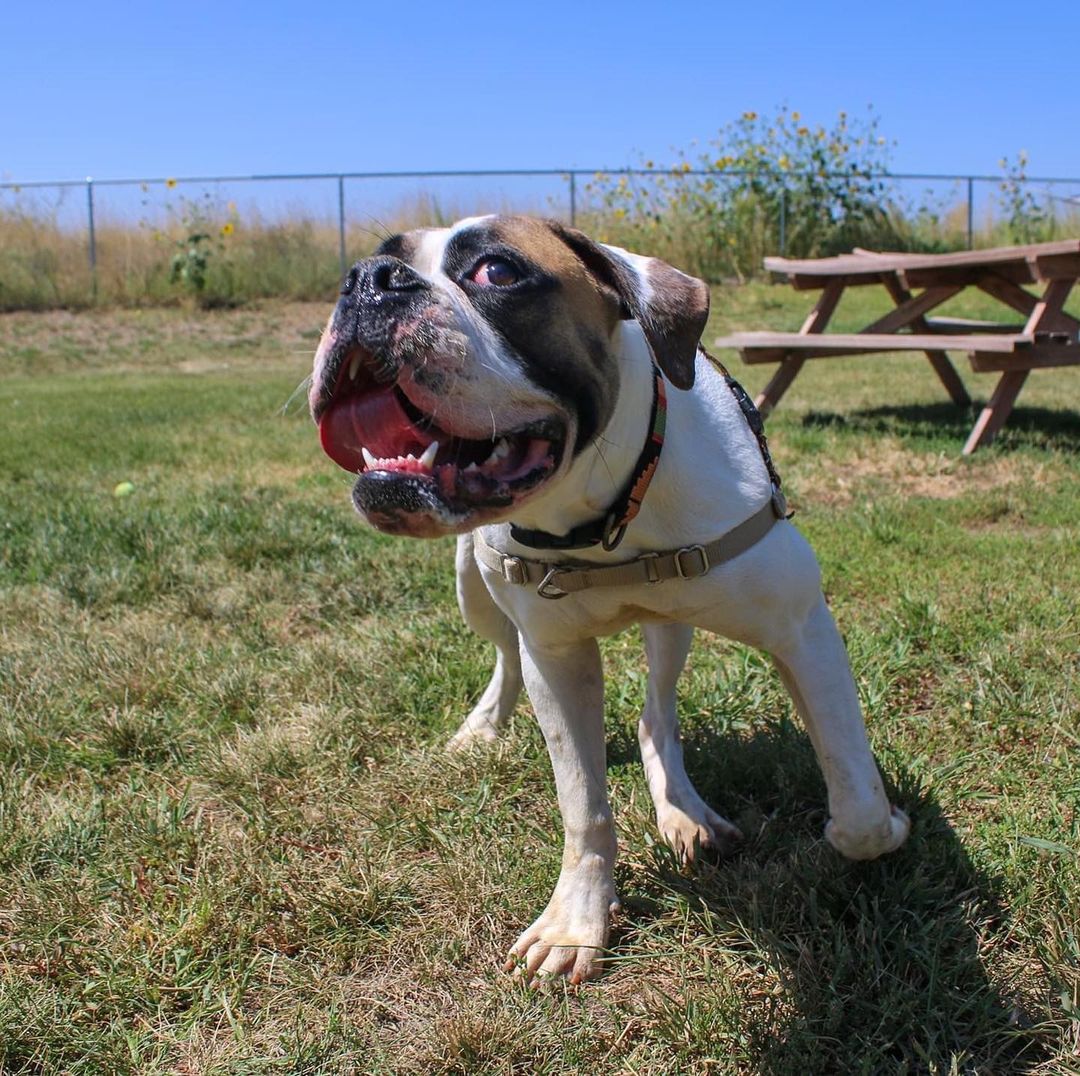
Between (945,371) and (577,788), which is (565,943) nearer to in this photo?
(577,788)

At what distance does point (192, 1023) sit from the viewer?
2057 mm

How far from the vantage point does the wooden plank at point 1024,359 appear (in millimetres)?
6086

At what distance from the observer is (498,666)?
10.5 feet

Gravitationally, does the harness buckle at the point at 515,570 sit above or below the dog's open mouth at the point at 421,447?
below

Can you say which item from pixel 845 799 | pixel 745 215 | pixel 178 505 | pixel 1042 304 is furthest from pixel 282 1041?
pixel 745 215

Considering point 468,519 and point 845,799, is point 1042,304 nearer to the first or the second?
point 845,799

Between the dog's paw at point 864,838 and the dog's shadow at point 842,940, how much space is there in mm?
61

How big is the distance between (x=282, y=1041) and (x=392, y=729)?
1.21 meters

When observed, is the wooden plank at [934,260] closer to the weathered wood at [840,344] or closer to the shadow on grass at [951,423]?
the weathered wood at [840,344]

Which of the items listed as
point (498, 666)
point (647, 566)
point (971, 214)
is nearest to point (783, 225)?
point (971, 214)

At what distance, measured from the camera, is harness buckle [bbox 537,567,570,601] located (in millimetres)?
2166

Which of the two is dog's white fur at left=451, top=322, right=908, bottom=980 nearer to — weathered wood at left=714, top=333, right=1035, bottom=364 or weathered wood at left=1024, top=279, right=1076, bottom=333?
weathered wood at left=714, top=333, right=1035, bottom=364

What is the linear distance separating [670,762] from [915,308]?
17.6ft

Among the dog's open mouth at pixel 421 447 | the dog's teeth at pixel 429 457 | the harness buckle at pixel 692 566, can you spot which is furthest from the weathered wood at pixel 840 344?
the dog's teeth at pixel 429 457
